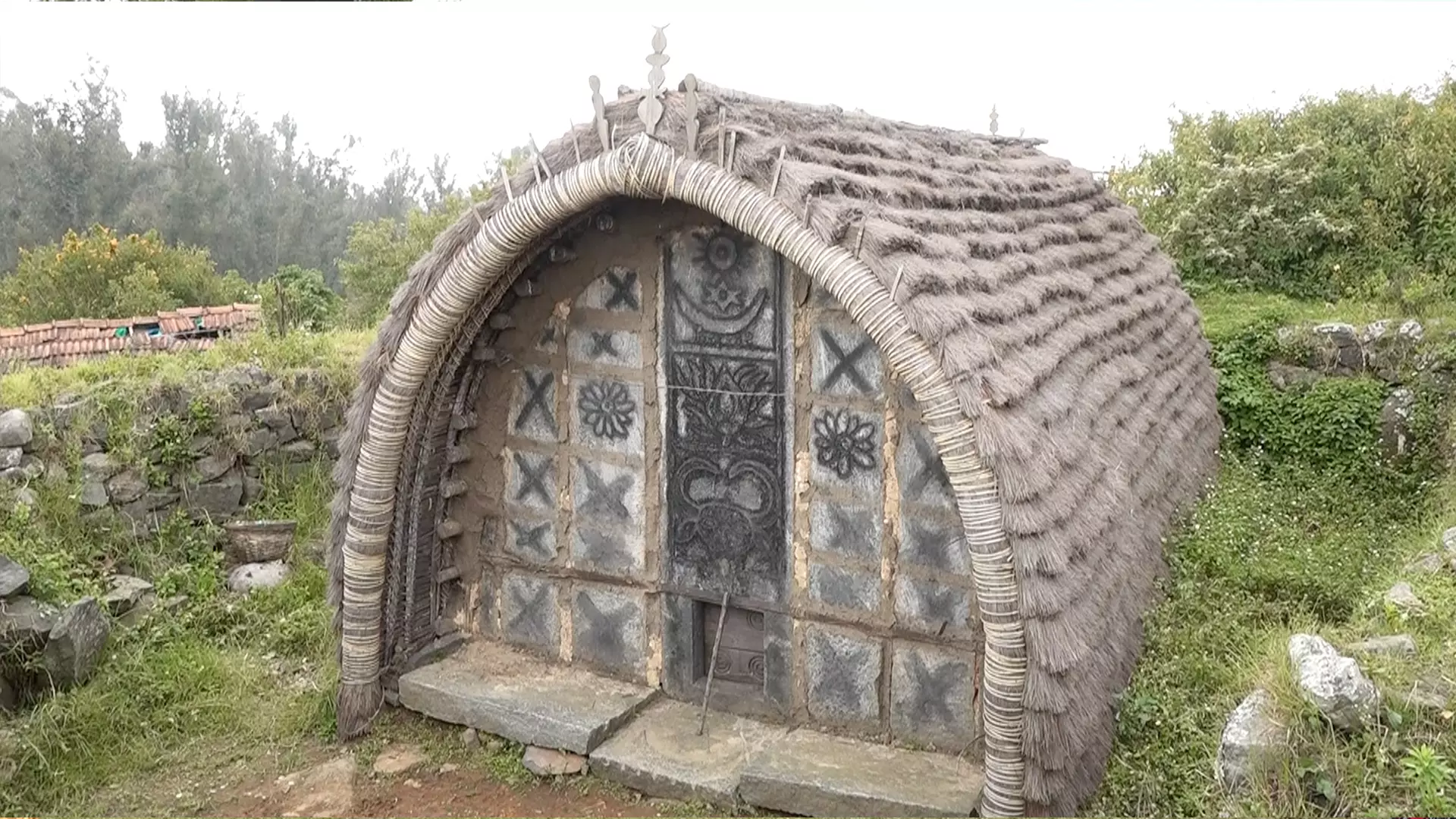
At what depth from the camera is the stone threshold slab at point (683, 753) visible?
4941 millimetres

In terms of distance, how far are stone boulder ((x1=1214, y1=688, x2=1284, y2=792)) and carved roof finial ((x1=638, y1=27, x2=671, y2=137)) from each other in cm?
323

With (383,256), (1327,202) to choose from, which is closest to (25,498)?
(383,256)

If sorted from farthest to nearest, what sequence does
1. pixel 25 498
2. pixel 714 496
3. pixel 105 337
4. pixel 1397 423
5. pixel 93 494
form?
pixel 105 337 → pixel 1397 423 → pixel 93 494 → pixel 25 498 → pixel 714 496

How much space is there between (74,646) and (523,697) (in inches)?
90.1

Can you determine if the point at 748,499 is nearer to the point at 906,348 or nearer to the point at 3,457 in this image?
the point at 906,348

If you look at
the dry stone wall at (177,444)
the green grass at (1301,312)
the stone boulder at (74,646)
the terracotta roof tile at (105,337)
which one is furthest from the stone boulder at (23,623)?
the green grass at (1301,312)

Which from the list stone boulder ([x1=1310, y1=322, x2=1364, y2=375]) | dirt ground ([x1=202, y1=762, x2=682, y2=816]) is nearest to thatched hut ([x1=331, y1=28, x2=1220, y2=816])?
dirt ground ([x1=202, y1=762, x2=682, y2=816])

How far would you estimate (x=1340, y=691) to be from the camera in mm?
3850

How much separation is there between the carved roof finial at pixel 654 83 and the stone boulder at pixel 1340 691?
327cm

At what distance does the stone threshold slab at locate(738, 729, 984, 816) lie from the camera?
15.0 ft

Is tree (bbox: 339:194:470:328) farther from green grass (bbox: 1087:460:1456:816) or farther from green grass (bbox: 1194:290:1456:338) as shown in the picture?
green grass (bbox: 1087:460:1456:816)

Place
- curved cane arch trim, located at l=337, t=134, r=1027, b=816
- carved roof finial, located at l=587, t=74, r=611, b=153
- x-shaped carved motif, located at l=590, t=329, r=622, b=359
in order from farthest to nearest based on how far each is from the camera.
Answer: x-shaped carved motif, located at l=590, t=329, r=622, b=359 → carved roof finial, located at l=587, t=74, r=611, b=153 → curved cane arch trim, located at l=337, t=134, r=1027, b=816

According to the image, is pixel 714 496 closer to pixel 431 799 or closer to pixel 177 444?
pixel 431 799

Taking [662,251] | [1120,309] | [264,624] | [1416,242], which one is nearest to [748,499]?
[662,251]
